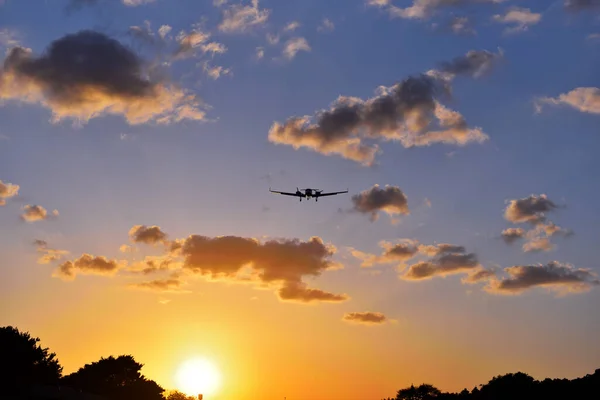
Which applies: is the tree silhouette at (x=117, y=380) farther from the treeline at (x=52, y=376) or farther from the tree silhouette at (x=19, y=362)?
the tree silhouette at (x=19, y=362)

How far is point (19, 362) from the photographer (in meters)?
126

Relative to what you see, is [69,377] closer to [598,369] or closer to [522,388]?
[522,388]

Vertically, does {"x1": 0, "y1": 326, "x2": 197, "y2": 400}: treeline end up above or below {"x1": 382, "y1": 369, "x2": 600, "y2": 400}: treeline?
above

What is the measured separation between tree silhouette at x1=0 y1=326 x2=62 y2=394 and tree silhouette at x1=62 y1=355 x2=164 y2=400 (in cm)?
3848

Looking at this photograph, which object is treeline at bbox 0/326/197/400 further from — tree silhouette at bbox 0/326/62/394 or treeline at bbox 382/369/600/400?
treeline at bbox 382/369/600/400

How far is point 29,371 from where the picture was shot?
129 m

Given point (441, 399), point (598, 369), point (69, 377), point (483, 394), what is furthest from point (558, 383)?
point (69, 377)

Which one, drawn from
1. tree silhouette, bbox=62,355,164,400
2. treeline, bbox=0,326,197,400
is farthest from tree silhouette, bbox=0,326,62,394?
tree silhouette, bbox=62,355,164,400

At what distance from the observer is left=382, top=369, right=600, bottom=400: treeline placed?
12431 centimetres

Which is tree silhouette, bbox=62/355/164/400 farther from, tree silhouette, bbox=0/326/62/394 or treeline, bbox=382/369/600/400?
treeline, bbox=382/369/600/400

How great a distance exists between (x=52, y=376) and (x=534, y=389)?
98.9 metres

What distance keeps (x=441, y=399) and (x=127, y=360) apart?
86.0 metres

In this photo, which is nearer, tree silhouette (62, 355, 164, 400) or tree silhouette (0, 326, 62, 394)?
tree silhouette (0, 326, 62, 394)

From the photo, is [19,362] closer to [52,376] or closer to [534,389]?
[52,376]
